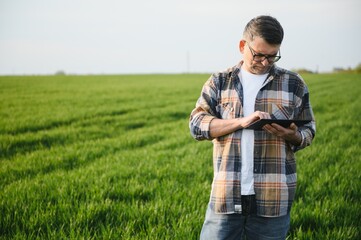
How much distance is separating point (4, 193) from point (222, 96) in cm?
341

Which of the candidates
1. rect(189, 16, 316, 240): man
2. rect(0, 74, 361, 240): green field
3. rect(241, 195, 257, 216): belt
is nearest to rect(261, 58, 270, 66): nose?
rect(189, 16, 316, 240): man

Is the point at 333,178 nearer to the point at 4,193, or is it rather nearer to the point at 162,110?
the point at 4,193

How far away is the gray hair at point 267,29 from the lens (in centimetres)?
198

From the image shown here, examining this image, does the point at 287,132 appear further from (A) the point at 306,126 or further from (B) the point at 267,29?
(B) the point at 267,29

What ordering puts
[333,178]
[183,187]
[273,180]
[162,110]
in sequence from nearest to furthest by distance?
[273,180] < [183,187] < [333,178] < [162,110]

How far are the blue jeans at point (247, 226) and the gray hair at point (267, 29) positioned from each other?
1.27 meters

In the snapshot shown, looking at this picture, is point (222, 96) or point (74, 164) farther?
point (74, 164)

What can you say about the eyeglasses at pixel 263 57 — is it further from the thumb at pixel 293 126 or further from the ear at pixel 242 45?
the thumb at pixel 293 126

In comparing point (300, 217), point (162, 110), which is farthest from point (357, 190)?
point (162, 110)

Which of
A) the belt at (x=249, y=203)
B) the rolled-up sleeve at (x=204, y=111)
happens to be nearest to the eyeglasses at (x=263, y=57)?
the rolled-up sleeve at (x=204, y=111)

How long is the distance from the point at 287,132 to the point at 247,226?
79cm

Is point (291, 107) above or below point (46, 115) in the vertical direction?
above

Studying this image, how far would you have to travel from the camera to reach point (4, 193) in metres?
3.94

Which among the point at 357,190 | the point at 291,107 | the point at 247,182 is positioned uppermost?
the point at 291,107
